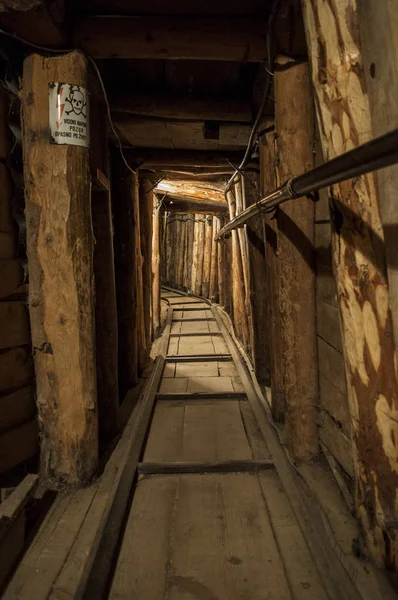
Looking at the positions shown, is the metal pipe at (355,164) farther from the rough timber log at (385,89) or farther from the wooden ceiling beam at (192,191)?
the wooden ceiling beam at (192,191)

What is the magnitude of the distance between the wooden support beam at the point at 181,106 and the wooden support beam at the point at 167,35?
82 cm

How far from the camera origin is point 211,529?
1.90 metres

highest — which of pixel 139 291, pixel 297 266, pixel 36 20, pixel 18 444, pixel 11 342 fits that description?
pixel 36 20

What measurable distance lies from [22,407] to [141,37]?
225cm

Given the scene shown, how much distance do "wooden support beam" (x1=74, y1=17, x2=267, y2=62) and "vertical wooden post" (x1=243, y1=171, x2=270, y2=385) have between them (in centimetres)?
180

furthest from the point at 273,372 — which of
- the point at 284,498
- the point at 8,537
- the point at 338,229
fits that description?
the point at 8,537

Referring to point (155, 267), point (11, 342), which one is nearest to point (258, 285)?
point (11, 342)

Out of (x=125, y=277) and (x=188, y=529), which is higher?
(x=125, y=277)

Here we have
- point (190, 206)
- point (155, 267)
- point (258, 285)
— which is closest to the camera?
point (258, 285)

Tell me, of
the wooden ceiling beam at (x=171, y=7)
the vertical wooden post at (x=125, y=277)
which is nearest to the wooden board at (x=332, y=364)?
the wooden ceiling beam at (x=171, y=7)

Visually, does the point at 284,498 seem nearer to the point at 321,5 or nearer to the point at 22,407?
the point at 22,407

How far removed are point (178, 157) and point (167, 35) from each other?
6.90ft

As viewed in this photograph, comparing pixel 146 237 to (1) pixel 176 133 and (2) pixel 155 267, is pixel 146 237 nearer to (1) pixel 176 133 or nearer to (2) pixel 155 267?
(2) pixel 155 267

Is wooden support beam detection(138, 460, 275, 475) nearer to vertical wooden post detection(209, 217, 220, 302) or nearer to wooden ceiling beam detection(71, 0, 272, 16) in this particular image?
wooden ceiling beam detection(71, 0, 272, 16)
